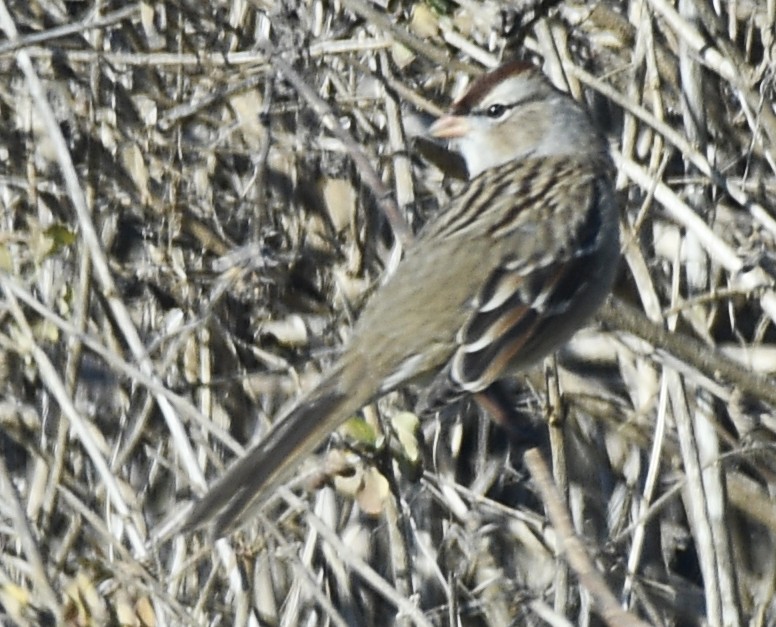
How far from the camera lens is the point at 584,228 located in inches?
107

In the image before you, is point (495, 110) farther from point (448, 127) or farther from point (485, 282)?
point (485, 282)

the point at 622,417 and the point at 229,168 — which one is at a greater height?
the point at 229,168

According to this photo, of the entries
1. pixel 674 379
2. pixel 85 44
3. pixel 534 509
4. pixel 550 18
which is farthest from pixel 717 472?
pixel 85 44

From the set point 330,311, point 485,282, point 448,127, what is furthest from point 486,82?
point 330,311

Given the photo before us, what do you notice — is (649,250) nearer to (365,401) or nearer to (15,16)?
(365,401)

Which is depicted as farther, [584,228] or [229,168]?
[229,168]

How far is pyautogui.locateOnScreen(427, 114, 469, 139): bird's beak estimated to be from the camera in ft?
9.34

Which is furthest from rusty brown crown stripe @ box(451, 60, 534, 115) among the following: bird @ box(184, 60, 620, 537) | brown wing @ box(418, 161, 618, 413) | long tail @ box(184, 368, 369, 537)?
long tail @ box(184, 368, 369, 537)

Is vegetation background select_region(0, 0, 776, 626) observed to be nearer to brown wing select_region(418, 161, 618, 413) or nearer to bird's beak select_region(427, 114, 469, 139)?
bird's beak select_region(427, 114, 469, 139)

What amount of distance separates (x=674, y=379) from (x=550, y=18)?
29.6 inches

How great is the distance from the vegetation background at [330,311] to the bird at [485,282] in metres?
0.09

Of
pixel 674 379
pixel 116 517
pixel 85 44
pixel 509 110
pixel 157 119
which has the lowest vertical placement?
pixel 674 379

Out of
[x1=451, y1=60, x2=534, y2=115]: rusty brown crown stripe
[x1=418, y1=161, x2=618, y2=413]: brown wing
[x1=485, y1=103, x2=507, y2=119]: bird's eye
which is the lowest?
[x1=418, y1=161, x2=618, y2=413]: brown wing

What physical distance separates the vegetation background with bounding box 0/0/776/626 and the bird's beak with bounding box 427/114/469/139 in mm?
40
